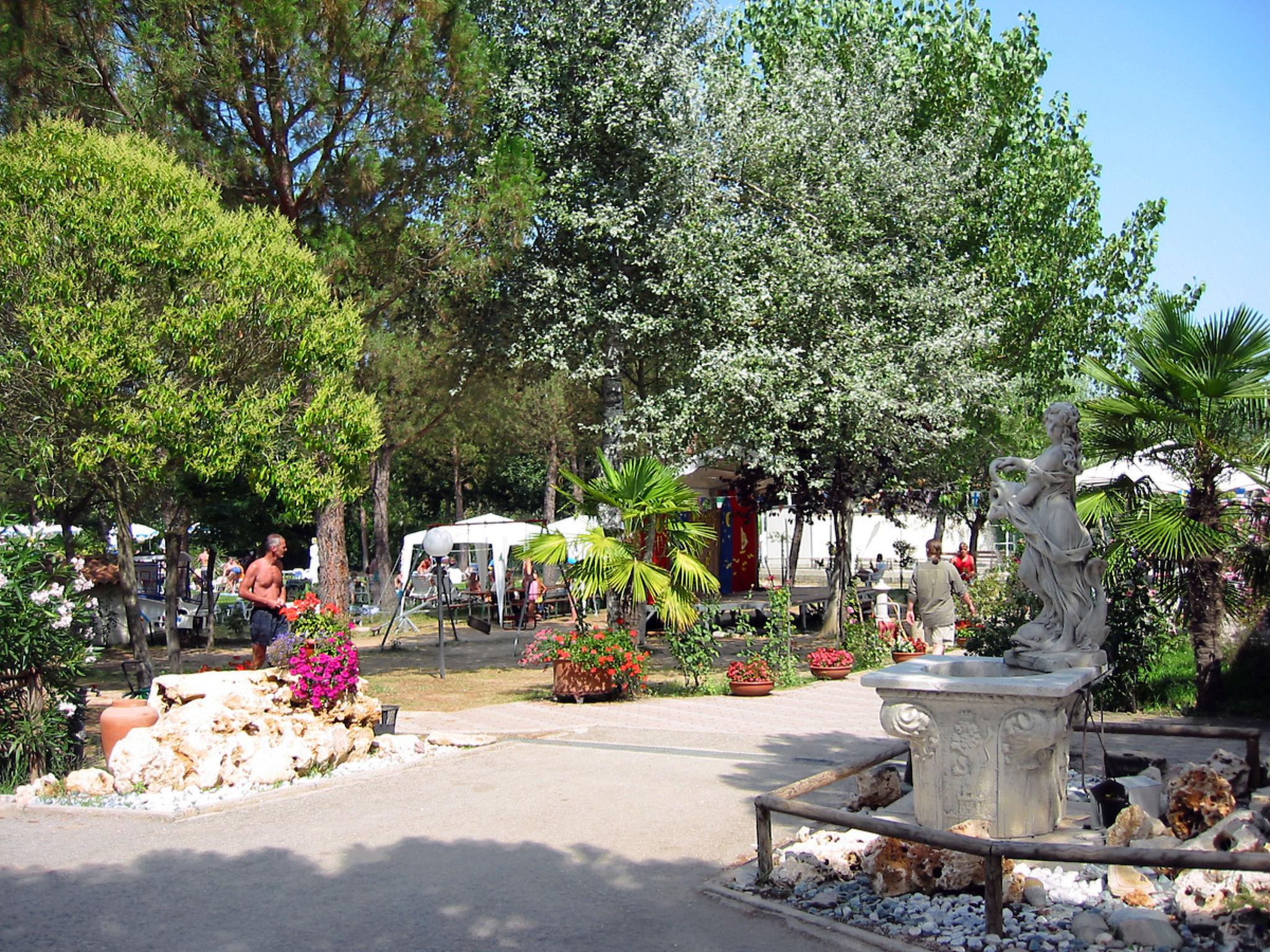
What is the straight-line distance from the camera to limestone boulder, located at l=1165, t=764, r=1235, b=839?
5.83m

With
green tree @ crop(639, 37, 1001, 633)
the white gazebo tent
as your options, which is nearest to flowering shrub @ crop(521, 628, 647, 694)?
green tree @ crop(639, 37, 1001, 633)

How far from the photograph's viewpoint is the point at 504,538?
23547 mm

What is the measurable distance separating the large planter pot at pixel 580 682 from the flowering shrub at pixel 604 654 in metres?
0.05

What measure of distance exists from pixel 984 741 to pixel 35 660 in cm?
645

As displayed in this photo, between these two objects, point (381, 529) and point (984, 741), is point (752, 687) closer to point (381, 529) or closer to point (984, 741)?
point (984, 741)

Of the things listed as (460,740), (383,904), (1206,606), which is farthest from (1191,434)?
(383,904)

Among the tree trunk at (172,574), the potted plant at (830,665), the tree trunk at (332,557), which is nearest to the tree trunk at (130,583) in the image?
the tree trunk at (172,574)

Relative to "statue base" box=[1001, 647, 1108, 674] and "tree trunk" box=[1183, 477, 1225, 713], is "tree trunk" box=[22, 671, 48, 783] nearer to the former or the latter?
"statue base" box=[1001, 647, 1108, 674]

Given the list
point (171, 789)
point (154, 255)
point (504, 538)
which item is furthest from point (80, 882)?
point (504, 538)

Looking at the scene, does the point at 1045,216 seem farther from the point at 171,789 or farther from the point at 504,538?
the point at 171,789

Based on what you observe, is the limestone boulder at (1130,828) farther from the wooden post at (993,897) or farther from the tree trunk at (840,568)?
the tree trunk at (840,568)

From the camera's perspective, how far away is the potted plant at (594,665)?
1241 cm

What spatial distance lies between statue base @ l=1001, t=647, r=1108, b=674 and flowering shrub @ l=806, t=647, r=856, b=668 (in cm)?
794

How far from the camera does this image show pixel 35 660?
8.03 metres
